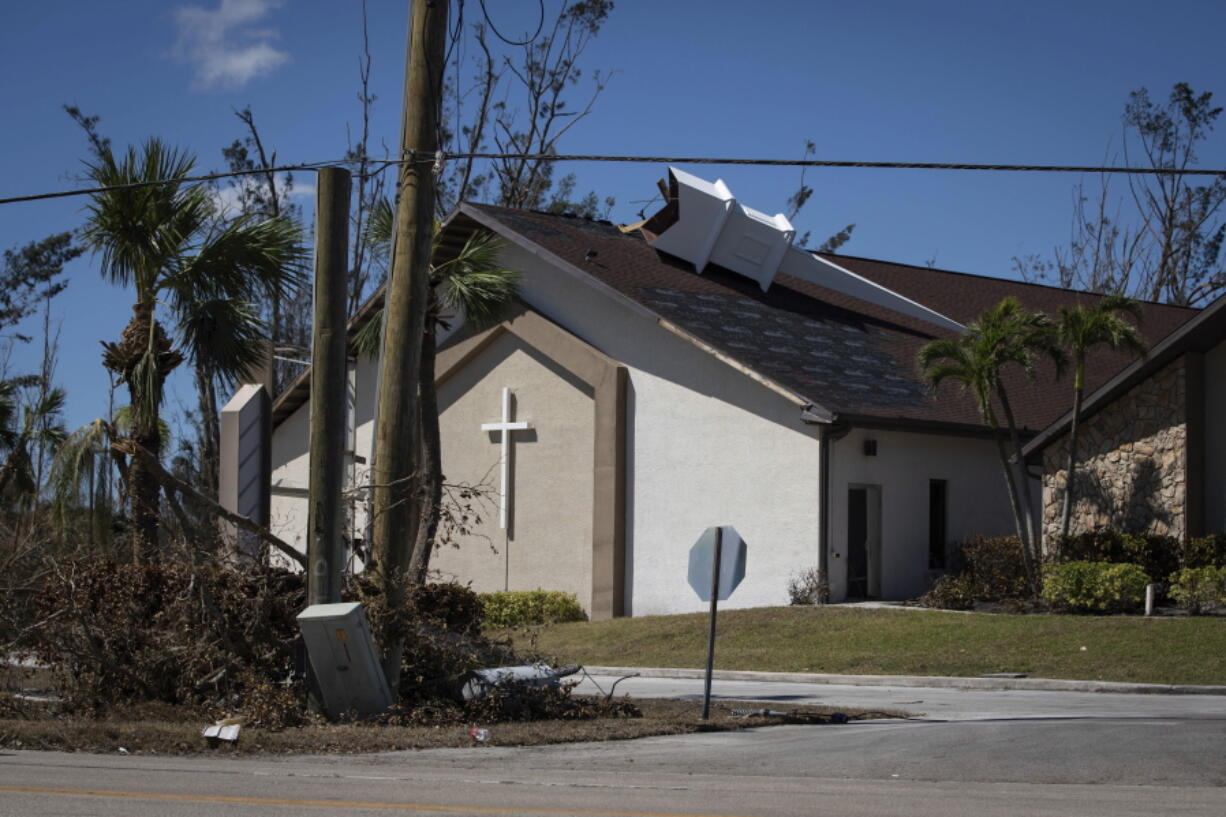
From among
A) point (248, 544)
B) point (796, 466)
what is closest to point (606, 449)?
point (796, 466)

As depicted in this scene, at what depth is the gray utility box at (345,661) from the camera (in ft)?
40.9

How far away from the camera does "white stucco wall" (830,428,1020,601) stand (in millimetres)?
25078

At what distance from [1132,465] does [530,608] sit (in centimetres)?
1099

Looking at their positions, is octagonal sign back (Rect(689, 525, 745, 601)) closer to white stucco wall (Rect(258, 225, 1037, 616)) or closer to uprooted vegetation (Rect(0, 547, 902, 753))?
uprooted vegetation (Rect(0, 547, 902, 753))

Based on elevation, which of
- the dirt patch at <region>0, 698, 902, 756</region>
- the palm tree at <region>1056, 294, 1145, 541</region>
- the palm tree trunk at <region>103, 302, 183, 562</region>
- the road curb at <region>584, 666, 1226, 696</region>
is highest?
the palm tree at <region>1056, 294, 1145, 541</region>

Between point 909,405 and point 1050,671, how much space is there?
843 centimetres

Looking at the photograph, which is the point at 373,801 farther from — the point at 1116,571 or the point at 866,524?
the point at 866,524

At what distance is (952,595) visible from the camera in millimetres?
24406

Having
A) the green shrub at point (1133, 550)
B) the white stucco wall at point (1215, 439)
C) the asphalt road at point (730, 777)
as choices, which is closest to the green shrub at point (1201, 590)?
the green shrub at point (1133, 550)

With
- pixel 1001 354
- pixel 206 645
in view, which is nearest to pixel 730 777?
pixel 206 645

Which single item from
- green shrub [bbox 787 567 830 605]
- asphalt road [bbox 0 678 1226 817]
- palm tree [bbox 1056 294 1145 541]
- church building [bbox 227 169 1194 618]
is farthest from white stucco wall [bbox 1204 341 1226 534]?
asphalt road [bbox 0 678 1226 817]

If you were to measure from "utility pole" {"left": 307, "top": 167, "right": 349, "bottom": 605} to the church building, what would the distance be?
32.7ft

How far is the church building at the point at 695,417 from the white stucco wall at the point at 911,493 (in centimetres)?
4

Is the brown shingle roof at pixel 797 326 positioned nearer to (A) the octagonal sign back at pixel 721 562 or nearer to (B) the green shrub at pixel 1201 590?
(B) the green shrub at pixel 1201 590
